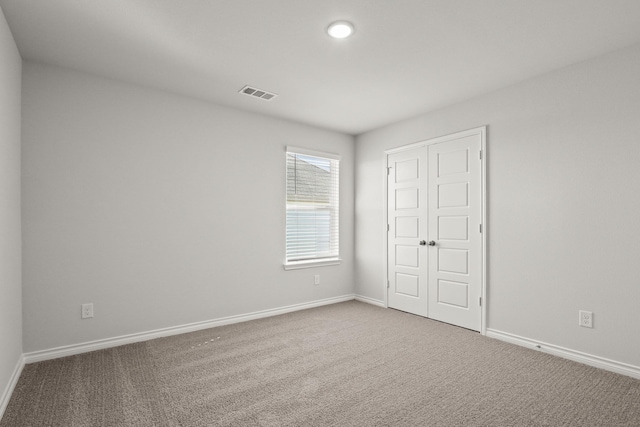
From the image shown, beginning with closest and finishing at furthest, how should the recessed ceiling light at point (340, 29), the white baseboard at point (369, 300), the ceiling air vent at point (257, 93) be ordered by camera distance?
the recessed ceiling light at point (340, 29), the ceiling air vent at point (257, 93), the white baseboard at point (369, 300)

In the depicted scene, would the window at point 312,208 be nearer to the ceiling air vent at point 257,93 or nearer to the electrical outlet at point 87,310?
the ceiling air vent at point 257,93

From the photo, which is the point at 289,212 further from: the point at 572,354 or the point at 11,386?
the point at 572,354

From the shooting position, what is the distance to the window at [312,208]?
14.6ft

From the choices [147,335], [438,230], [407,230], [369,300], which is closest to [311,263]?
[369,300]

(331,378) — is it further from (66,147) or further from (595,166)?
(66,147)

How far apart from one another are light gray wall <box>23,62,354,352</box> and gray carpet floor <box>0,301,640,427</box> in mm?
439

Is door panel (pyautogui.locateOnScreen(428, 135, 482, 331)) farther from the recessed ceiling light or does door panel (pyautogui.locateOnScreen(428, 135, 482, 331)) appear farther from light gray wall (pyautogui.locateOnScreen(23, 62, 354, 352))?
the recessed ceiling light

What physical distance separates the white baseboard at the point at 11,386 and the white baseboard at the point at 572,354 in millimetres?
3982

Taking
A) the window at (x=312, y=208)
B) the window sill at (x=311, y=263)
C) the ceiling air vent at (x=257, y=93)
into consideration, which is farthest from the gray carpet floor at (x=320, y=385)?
the ceiling air vent at (x=257, y=93)

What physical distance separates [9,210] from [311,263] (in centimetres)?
313

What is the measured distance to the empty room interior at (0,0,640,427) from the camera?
219 centimetres

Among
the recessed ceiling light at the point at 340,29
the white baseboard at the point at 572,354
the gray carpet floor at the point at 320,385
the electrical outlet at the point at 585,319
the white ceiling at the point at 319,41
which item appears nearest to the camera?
the gray carpet floor at the point at 320,385

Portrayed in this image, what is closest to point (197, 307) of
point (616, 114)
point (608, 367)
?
point (608, 367)

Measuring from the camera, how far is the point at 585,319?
2777 mm
